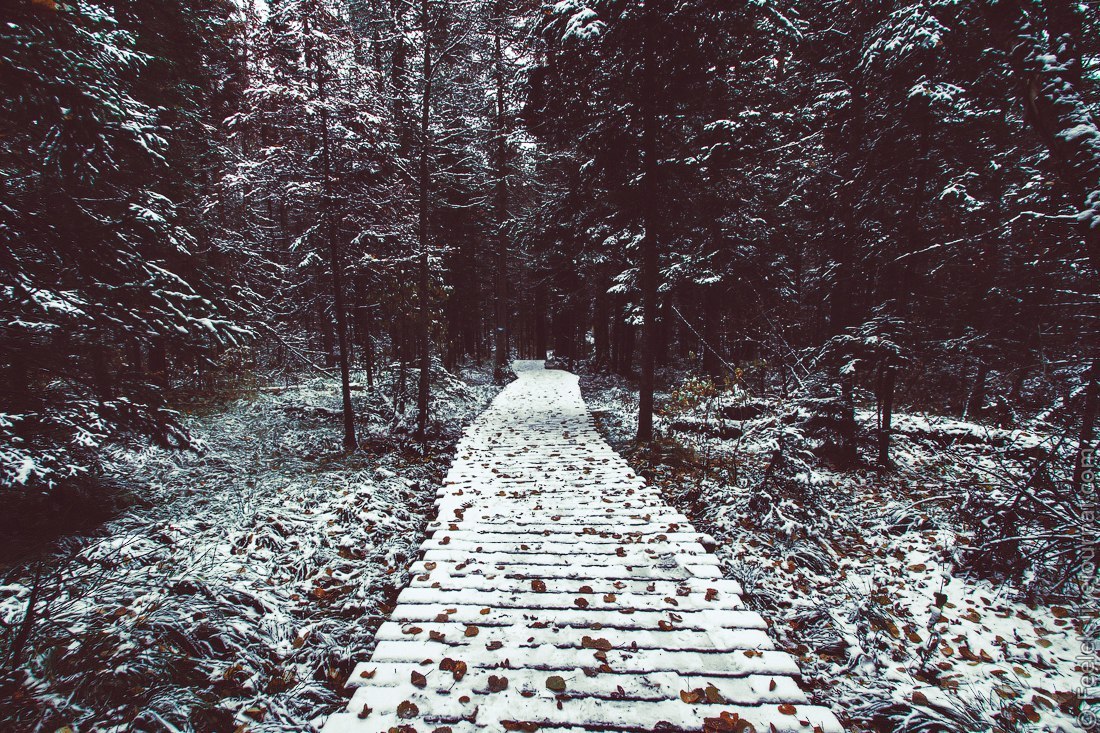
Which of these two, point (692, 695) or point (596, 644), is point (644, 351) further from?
point (692, 695)

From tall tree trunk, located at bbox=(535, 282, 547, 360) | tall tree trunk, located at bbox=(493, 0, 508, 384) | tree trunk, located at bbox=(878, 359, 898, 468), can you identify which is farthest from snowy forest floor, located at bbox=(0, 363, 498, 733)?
tall tree trunk, located at bbox=(535, 282, 547, 360)

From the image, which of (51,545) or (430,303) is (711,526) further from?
(430,303)

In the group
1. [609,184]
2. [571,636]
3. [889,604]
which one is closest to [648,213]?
[609,184]

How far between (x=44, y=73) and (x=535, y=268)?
22870mm

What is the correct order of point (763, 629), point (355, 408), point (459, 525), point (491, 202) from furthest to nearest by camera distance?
point (491, 202) < point (355, 408) < point (459, 525) < point (763, 629)

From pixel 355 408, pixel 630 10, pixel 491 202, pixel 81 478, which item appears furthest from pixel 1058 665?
pixel 491 202

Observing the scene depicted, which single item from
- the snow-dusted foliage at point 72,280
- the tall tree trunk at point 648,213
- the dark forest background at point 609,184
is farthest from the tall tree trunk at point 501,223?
the snow-dusted foliage at point 72,280

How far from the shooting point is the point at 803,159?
9.65m

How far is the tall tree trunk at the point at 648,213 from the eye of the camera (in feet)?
26.8

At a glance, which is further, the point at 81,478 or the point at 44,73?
the point at 81,478

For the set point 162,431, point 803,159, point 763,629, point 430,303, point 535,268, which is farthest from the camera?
point 535,268

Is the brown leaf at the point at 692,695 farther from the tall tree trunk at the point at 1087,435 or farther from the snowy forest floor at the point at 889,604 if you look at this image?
the tall tree trunk at the point at 1087,435

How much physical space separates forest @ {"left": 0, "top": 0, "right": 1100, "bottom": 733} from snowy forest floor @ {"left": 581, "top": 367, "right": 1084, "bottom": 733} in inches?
1.3

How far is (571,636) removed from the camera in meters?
3.23
